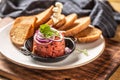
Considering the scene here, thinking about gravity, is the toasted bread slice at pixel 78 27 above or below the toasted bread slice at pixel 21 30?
below

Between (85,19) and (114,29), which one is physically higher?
(85,19)

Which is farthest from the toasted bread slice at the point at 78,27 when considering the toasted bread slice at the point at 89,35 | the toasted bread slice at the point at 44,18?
the toasted bread slice at the point at 44,18

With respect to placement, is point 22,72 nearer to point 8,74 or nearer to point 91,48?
point 8,74

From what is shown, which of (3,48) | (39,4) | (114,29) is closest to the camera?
(3,48)

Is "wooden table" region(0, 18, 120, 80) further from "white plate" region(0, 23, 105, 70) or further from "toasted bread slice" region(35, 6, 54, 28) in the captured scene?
"toasted bread slice" region(35, 6, 54, 28)

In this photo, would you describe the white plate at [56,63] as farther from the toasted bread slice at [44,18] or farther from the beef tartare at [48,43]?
the toasted bread slice at [44,18]

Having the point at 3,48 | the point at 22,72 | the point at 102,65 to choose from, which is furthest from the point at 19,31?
the point at 102,65

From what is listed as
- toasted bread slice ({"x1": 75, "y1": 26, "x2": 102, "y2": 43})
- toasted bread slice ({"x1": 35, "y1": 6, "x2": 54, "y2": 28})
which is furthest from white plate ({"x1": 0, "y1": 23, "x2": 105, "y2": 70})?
toasted bread slice ({"x1": 35, "y1": 6, "x2": 54, "y2": 28})
